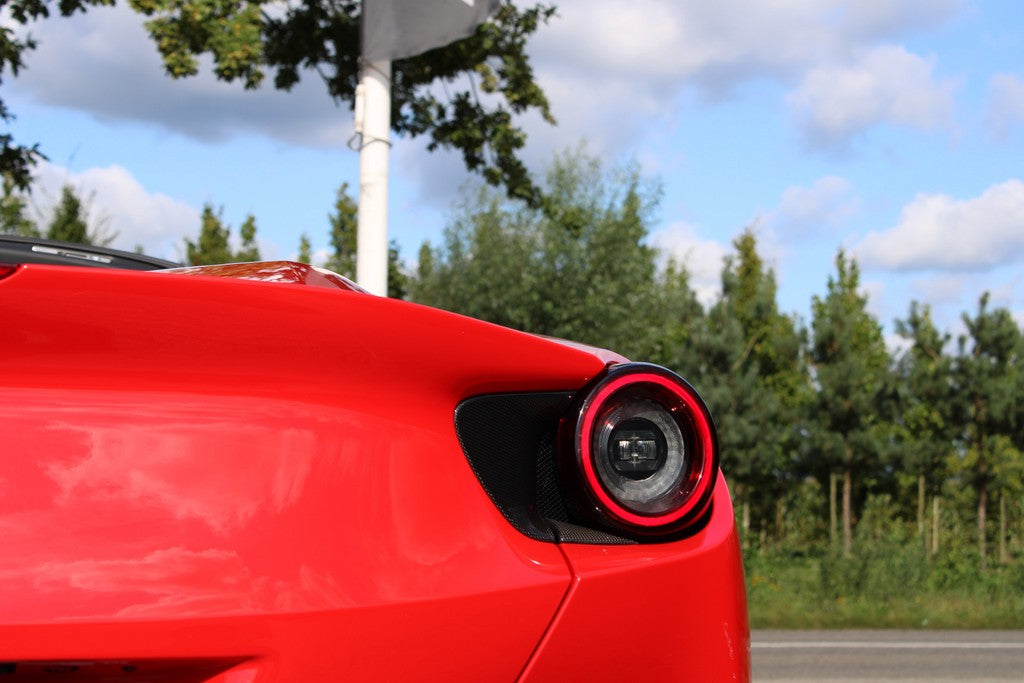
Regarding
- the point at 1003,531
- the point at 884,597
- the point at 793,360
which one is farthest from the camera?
the point at 793,360

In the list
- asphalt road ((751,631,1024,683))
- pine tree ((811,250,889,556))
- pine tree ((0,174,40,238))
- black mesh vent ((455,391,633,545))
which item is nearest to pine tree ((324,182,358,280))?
pine tree ((811,250,889,556))

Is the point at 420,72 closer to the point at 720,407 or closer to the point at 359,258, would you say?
the point at 359,258

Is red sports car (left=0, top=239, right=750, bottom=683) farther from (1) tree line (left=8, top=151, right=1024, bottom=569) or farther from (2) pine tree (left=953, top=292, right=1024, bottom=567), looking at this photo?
(2) pine tree (left=953, top=292, right=1024, bottom=567)

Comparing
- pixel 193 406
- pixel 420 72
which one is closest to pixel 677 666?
pixel 193 406

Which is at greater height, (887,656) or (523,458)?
(523,458)

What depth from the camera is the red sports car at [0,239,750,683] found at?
3.81ft

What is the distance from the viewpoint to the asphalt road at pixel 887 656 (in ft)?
26.2

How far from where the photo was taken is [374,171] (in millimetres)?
7402

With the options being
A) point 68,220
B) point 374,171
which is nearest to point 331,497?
point 374,171

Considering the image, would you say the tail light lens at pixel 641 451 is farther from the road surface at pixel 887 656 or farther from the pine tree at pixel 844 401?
the pine tree at pixel 844 401

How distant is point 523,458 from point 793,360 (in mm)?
32221

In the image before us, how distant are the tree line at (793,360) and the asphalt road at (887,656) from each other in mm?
11586

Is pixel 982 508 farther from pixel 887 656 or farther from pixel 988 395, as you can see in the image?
pixel 887 656

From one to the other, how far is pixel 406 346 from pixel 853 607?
1443 centimetres
